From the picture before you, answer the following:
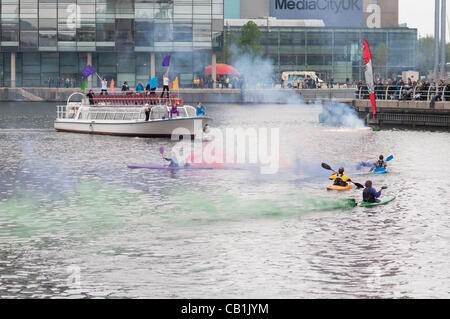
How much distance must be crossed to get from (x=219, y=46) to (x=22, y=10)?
94.2 feet

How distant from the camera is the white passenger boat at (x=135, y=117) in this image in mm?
62344

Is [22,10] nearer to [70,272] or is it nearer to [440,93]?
[440,93]

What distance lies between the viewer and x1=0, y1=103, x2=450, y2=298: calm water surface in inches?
803

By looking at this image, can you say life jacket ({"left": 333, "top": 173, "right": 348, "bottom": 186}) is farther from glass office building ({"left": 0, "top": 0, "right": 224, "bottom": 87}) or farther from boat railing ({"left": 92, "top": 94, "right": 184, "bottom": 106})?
glass office building ({"left": 0, "top": 0, "right": 224, "bottom": 87})

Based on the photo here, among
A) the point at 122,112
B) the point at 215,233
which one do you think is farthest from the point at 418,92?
the point at 215,233

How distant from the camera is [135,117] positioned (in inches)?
2552

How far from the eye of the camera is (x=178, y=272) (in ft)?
70.4

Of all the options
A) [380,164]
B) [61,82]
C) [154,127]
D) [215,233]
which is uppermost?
[61,82]

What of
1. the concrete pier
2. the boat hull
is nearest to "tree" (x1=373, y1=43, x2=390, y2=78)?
the concrete pier

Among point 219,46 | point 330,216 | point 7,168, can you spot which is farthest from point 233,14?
point 330,216

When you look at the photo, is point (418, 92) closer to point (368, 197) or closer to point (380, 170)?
point (380, 170)

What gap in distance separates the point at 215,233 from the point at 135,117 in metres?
39.4

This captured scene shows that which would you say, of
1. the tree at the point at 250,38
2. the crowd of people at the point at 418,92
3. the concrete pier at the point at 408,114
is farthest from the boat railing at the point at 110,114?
the tree at the point at 250,38

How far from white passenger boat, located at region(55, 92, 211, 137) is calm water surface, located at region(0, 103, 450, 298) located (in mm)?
15038
